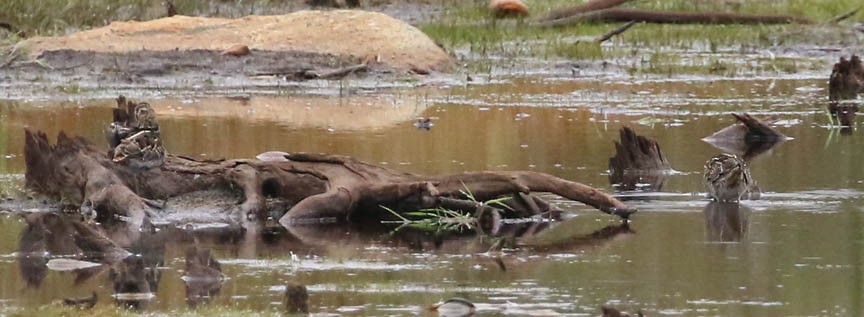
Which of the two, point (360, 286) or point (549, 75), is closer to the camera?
point (360, 286)

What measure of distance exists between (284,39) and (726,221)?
1177 cm

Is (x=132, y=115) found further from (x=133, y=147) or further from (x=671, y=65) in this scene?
(x=671, y=65)

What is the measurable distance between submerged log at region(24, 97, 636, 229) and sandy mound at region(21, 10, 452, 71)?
1020cm

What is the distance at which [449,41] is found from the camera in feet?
78.8

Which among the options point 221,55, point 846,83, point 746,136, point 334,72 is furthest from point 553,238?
point 221,55

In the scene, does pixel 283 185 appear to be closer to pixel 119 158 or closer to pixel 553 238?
pixel 119 158

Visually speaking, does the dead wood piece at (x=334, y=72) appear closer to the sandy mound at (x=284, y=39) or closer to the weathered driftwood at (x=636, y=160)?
the sandy mound at (x=284, y=39)

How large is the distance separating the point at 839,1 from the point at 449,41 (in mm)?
6883

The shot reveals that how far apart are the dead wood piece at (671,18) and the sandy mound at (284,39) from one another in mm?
4217

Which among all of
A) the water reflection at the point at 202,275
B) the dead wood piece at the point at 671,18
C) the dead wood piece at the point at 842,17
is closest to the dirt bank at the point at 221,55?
the dead wood piece at the point at 671,18

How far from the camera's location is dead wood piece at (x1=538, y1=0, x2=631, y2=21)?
85.5 feet

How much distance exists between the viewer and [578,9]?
85.7 feet

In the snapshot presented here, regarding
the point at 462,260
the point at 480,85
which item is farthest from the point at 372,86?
the point at 462,260

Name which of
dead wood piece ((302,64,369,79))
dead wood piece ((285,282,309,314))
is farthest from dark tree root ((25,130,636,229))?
dead wood piece ((302,64,369,79))
